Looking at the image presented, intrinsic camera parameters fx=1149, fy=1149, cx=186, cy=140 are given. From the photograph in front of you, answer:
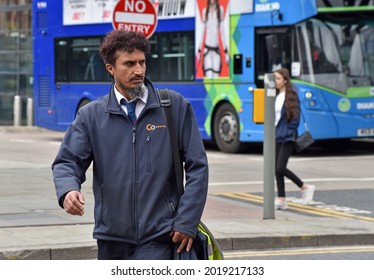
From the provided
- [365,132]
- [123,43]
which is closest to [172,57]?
[365,132]

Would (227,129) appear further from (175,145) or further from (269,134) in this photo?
(175,145)

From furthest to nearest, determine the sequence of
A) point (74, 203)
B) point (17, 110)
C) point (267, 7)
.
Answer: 1. point (17, 110)
2. point (267, 7)
3. point (74, 203)

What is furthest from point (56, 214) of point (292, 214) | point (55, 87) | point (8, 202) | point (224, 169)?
point (55, 87)

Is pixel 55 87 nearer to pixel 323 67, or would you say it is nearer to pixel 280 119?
pixel 323 67

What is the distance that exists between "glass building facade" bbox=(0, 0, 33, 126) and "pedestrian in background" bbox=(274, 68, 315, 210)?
21.6 m

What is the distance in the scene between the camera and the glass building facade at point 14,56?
3509cm

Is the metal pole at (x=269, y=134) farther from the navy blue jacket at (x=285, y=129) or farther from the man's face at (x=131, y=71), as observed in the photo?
the man's face at (x=131, y=71)

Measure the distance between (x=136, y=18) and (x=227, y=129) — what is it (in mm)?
8777

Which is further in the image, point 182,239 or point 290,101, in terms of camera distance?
point 290,101

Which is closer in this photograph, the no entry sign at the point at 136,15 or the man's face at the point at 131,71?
the man's face at the point at 131,71

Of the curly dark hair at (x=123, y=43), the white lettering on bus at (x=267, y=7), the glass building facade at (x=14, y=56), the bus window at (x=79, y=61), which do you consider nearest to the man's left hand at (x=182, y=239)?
the curly dark hair at (x=123, y=43)

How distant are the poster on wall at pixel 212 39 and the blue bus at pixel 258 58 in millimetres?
21

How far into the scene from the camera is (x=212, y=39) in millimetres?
23938

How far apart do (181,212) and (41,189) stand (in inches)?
414
